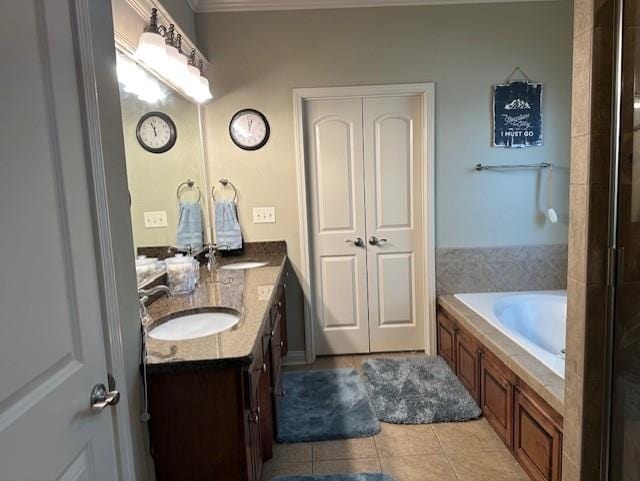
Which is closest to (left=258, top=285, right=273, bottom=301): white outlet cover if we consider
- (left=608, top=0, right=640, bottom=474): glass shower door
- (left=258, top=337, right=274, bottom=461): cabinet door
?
(left=258, top=337, right=274, bottom=461): cabinet door

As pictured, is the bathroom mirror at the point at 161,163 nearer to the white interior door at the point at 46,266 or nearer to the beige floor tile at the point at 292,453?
the white interior door at the point at 46,266

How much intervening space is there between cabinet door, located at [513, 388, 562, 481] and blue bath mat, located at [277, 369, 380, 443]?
74 cm

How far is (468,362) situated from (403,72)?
213cm

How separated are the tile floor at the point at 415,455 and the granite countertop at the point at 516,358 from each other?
470mm

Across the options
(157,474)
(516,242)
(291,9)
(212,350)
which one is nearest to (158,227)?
(212,350)

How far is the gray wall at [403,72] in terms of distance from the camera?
3174 mm

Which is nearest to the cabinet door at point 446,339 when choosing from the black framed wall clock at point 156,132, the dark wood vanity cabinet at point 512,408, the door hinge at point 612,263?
the dark wood vanity cabinet at point 512,408

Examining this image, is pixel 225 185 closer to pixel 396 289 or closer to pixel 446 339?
pixel 396 289

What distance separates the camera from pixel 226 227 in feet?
10.6

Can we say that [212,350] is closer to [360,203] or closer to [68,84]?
[68,84]

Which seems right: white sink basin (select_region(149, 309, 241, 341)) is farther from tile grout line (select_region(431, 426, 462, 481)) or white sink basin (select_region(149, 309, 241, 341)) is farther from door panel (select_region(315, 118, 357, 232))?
door panel (select_region(315, 118, 357, 232))

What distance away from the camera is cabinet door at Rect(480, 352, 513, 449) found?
2197 mm

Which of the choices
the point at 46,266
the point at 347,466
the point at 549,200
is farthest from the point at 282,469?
the point at 549,200

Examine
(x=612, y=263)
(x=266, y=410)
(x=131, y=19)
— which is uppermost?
(x=131, y=19)
